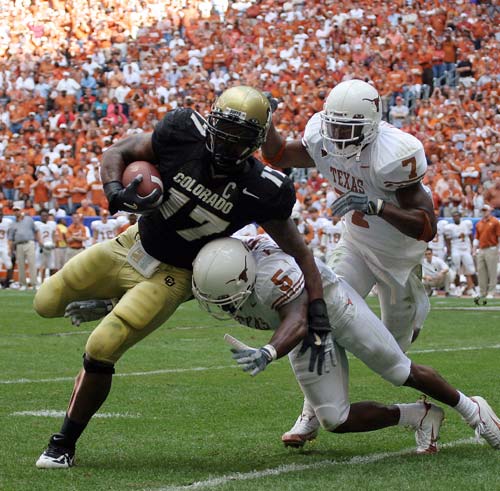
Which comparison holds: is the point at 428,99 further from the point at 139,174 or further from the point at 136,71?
the point at 139,174

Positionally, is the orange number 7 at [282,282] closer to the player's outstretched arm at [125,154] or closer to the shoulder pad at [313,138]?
the player's outstretched arm at [125,154]

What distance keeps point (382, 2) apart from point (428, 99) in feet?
14.0

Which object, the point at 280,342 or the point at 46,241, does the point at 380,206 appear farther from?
the point at 46,241

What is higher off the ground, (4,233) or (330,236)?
(330,236)

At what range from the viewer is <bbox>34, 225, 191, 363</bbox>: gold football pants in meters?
4.45

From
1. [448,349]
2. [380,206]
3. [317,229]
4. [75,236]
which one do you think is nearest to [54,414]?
[380,206]

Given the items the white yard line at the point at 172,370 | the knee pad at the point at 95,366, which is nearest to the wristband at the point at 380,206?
the knee pad at the point at 95,366

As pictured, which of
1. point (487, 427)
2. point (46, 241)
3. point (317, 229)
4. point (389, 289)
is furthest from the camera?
point (46, 241)

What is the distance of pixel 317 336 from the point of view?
445 cm

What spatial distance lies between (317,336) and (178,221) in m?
0.75

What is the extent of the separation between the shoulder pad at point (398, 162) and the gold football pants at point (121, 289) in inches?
46.2

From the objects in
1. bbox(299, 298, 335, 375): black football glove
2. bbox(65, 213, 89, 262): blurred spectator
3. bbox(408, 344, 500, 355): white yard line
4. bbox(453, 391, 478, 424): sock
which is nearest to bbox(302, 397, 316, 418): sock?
bbox(299, 298, 335, 375): black football glove

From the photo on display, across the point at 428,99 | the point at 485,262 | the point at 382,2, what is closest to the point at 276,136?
the point at 485,262

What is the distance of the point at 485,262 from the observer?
15672 millimetres
